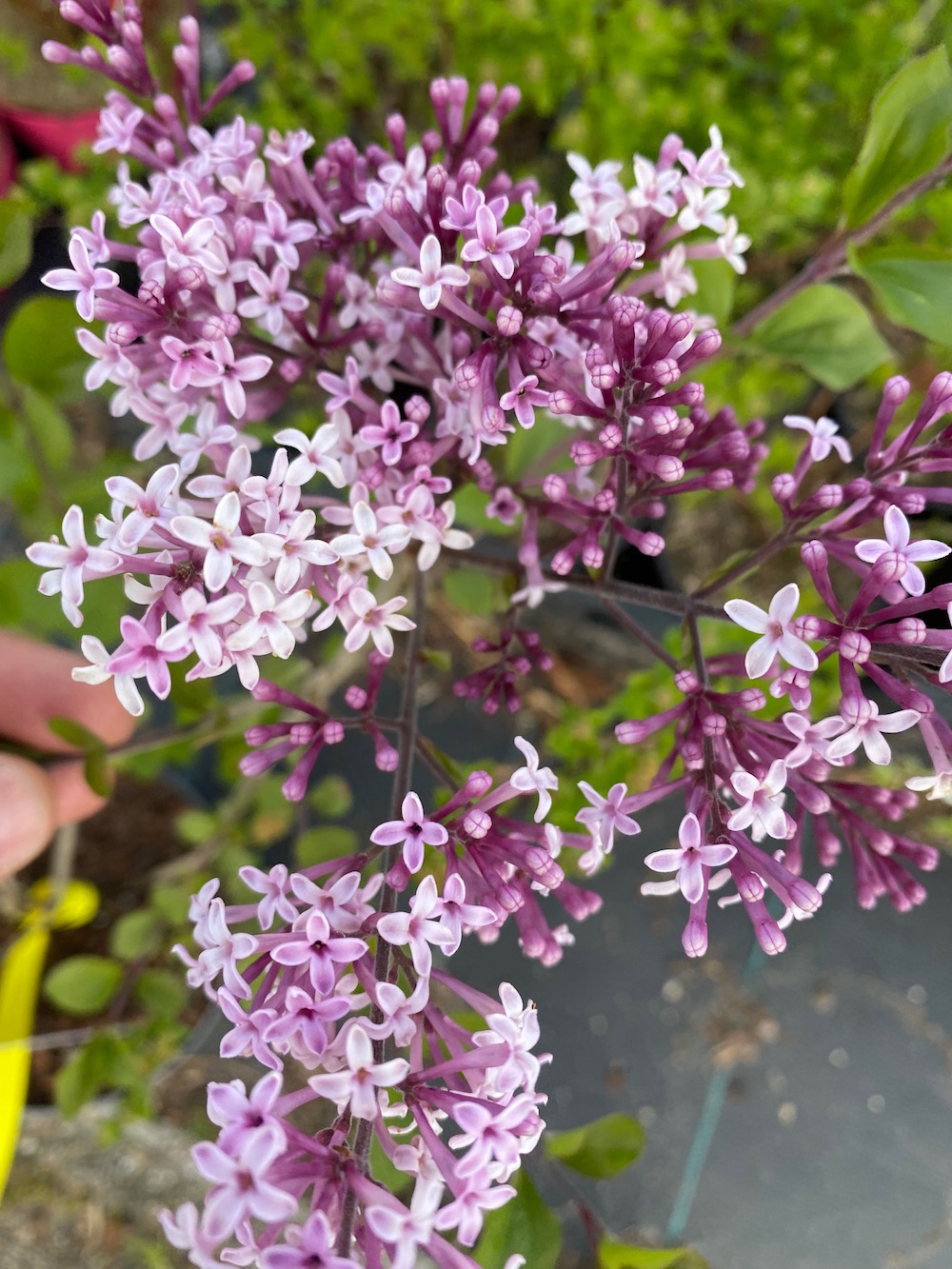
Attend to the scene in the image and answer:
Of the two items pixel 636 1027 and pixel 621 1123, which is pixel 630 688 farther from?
pixel 636 1027

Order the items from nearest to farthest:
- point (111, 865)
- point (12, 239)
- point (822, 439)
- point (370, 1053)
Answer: point (370, 1053), point (822, 439), point (12, 239), point (111, 865)

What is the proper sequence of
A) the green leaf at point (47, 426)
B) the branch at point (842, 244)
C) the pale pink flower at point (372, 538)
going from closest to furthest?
the pale pink flower at point (372, 538) → the branch at point (842, 244) → the green leaf at point (47, 426)

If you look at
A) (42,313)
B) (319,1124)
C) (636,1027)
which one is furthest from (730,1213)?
(42,313)

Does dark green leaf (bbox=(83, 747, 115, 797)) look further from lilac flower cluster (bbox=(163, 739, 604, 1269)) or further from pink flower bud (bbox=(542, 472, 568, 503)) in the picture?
pink flower bud (bbox=(542, 472, 568, 503))

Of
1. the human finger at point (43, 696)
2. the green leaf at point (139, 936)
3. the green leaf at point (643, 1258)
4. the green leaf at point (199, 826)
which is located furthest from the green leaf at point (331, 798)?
the green leaf at point (643, 1258)

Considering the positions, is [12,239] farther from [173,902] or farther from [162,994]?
[162,994]

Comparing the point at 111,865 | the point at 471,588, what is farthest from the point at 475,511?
the point at 111,865

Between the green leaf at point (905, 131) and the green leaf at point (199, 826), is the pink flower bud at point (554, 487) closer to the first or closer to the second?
the green leaf at point (905, 131)
